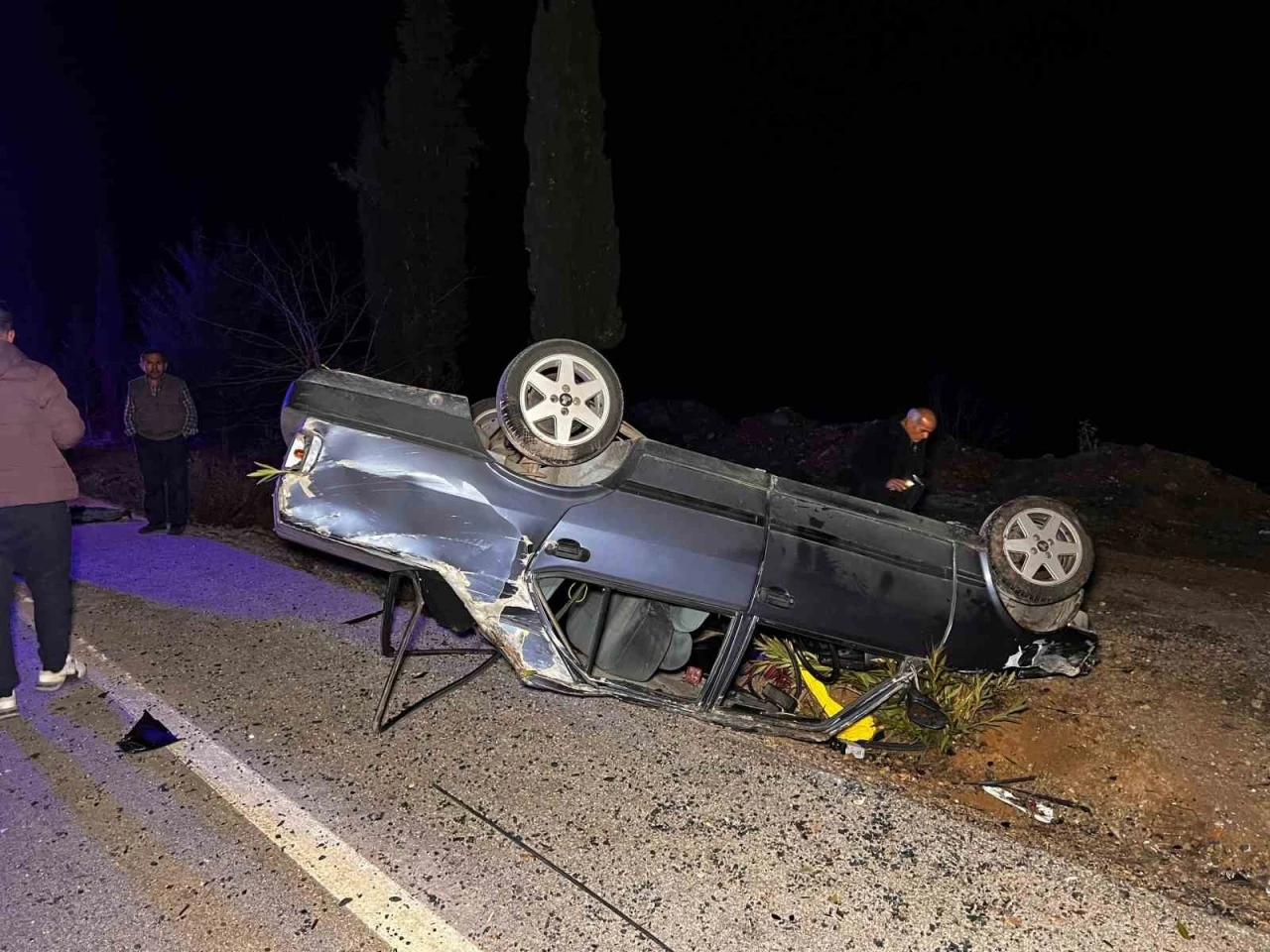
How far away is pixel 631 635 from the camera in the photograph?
145 inches

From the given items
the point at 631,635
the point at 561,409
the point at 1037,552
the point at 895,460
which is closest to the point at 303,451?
the point at 561,409

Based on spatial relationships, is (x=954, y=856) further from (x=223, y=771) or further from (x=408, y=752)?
(x=223, y=771)

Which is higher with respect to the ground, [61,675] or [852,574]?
[852,574]

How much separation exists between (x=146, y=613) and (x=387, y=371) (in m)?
7.48

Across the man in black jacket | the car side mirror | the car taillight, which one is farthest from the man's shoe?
the man in black jacket

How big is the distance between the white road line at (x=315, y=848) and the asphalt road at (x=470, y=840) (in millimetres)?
11

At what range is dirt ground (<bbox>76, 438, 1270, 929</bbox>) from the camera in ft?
10.2

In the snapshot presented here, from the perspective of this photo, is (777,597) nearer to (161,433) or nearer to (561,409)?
(561,409)

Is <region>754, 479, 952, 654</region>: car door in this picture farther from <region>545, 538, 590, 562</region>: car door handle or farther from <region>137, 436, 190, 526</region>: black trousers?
<region>137, 436, 190, 526</region>: black trousers

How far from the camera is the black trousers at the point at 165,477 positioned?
6.99 metres

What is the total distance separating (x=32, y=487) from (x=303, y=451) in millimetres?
1337

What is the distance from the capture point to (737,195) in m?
34.6

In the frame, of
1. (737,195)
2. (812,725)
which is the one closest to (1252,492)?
(812,725)

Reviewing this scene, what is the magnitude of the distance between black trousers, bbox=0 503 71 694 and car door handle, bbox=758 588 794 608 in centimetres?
322
